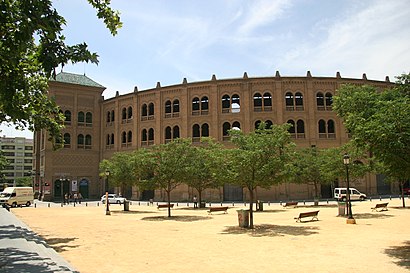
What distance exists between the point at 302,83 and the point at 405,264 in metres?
39.0

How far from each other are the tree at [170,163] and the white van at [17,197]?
23049 mm

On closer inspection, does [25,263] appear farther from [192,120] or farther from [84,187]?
[84,187]

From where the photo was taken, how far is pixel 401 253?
1198 centimetres

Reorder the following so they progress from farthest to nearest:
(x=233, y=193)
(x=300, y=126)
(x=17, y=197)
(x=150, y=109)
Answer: (x=150, y=109) < (x=300, y=126) < (x=233, y=193) < (x=17, y=197)

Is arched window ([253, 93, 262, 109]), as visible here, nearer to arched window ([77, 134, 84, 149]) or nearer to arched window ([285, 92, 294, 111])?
arched window ([285, 92, 294, 111])

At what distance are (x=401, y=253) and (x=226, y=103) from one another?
38.4m

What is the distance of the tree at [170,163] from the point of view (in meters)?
26.7

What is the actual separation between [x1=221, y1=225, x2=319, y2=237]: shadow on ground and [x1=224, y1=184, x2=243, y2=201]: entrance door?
2718 centimetres

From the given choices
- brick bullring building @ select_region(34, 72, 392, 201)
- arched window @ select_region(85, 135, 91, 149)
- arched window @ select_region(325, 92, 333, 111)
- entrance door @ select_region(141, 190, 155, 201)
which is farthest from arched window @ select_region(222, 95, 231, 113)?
arched window @ select_region(85, 135, 91, 149)

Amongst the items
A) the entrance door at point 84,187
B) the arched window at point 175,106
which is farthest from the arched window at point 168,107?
the entrance door at point 84,187

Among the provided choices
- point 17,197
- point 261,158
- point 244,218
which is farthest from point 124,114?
point 244,218

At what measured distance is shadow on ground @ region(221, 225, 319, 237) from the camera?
16902mm

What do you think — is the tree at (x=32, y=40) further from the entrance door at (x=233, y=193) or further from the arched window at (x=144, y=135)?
the arched window at (x=144, y=135)

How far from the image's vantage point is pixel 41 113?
16.6m
